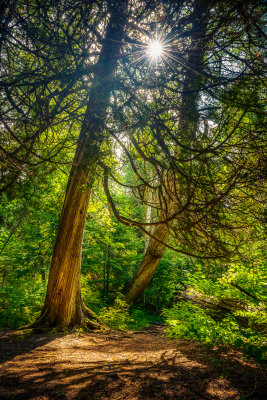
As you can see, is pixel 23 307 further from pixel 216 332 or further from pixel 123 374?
pixel 216 332

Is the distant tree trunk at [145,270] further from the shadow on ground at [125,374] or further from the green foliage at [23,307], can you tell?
the shadow on ground at [125,374]

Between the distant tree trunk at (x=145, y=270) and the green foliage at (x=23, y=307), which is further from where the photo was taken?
the distant tree trunk at (x=145, y=270)

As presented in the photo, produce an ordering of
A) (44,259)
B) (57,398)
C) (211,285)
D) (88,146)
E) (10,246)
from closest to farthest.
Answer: (57,398) < (88,146) < (211,285) < (44,259) < (10,246)

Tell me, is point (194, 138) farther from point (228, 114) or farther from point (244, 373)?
point (244, 373)

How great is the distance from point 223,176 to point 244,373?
2447 mm

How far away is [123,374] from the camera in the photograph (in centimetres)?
243

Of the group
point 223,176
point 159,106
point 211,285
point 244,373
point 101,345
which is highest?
point 159,106

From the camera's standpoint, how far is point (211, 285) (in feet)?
16.3

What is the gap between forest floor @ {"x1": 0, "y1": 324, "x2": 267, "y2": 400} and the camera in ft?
6.36

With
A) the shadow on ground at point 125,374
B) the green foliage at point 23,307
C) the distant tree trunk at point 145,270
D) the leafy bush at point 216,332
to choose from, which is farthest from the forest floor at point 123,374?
the distant tree trunk at point 145,270

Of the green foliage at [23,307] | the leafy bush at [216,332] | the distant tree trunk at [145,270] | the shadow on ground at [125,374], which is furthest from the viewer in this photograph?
the distant tree trunk at [145,270]

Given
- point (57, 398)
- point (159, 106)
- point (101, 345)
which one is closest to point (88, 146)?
point (159, 106)

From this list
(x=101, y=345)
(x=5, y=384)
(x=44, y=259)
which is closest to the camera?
(x=5, y=384)

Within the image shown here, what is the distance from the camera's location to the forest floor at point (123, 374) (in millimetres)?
1938
